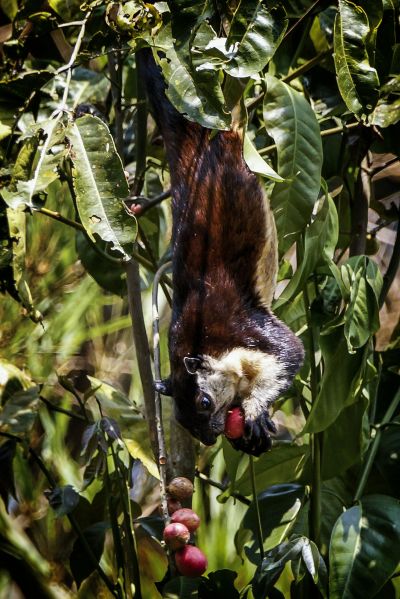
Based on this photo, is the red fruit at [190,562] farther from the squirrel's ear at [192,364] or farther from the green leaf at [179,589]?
the squirrel's ear at [192,364]

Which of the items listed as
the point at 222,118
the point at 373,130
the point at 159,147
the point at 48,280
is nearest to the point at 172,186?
the point at 159,147

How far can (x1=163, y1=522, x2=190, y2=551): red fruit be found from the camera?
143cm

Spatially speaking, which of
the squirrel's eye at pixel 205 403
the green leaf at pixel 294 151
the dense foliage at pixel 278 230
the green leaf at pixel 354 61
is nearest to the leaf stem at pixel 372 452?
the dense foliage at pixel 278 230

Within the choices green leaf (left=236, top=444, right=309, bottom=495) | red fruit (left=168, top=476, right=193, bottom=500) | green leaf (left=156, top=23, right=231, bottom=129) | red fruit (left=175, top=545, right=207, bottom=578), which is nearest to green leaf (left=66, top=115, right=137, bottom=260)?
green leaf (left=156, top=23, right=231, bottom=129)

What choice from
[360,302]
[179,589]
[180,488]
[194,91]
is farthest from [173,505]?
[194,91]

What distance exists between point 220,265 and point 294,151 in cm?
43

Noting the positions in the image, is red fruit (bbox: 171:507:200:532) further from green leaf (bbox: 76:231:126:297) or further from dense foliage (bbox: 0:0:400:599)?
green leaf (bbox: 76:231:126:297)

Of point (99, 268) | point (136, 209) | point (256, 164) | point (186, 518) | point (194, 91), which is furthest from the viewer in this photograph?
point (99, 268)

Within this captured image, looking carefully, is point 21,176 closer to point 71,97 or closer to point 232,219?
→ point 232,219

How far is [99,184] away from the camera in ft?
4.09

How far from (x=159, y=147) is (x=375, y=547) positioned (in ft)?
3.62

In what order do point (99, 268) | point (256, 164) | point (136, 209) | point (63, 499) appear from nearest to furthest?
point (256, 164) < point (63, 499) < point (136, 209) < point (99, 268)

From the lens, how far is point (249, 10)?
1.23 meters

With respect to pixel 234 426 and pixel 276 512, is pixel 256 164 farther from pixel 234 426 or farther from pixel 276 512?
pixel 276 512
